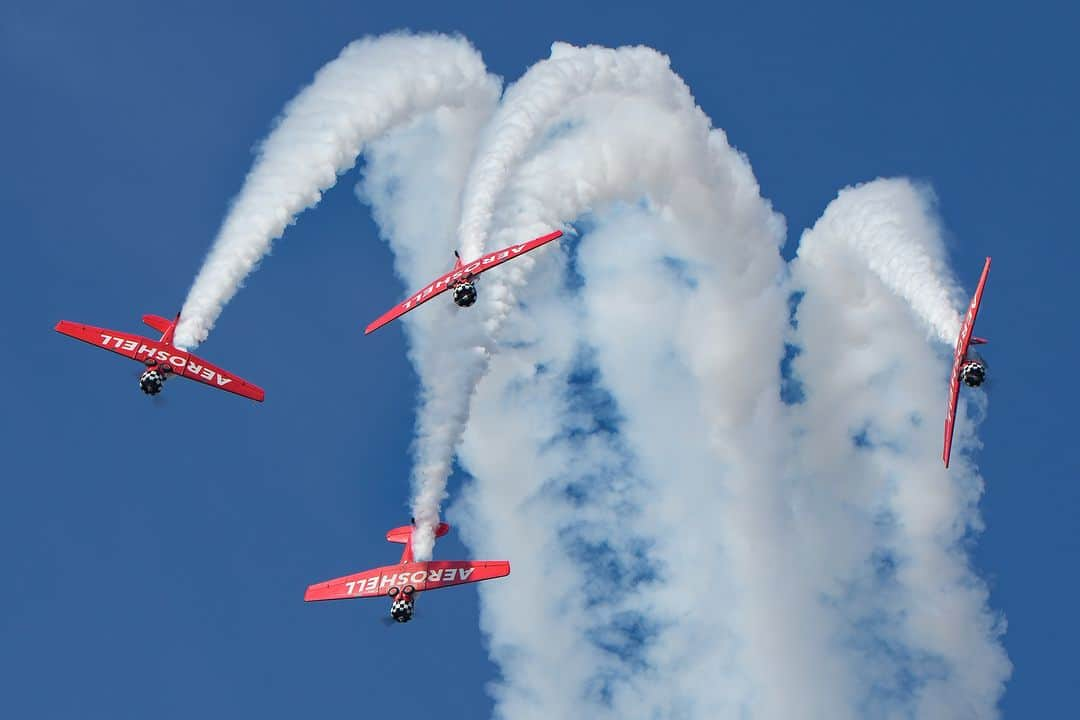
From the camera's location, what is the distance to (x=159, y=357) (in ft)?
310

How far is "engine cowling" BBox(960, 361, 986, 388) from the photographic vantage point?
90500mm

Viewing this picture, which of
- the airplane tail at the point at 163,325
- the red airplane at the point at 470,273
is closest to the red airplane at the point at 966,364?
the red airplane at the point at 470,273

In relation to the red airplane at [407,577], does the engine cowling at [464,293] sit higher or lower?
higher

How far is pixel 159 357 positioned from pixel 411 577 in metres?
17.0

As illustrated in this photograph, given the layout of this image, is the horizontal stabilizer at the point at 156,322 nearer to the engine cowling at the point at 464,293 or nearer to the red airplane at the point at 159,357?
the red airplane at the point at 159,357

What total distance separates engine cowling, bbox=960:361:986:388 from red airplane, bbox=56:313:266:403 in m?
35.5

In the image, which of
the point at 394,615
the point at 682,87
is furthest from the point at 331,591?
the point at 682,87

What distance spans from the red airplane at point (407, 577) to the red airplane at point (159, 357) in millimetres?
10564

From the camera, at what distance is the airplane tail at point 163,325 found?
94.4m

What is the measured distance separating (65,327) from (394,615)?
74.9 ft

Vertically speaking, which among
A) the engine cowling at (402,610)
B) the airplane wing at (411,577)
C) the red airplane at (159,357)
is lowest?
the engine cowling at (402,610)

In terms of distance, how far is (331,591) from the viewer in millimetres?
97938

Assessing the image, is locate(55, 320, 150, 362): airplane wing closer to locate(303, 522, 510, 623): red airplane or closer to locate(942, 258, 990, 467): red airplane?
locate(303, 522, 510, 623): red airplane

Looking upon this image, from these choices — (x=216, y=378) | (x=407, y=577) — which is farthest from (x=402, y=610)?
(x=216, y=378)
